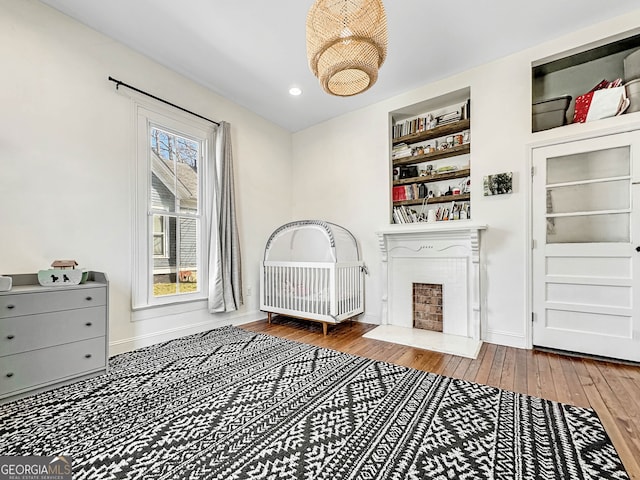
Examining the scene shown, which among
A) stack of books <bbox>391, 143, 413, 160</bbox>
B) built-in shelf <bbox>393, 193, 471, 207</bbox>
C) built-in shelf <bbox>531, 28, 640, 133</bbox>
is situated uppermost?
built-in shelf <bbox>531, 28, 640, 133</bbox>

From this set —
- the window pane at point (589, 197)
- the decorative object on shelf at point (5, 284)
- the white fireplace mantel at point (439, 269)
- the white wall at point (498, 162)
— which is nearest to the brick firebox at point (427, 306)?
the white fireplace mantel at point (439, 269)

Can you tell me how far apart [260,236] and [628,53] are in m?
4.31

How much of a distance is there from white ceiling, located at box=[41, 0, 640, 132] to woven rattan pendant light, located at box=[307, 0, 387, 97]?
80cm

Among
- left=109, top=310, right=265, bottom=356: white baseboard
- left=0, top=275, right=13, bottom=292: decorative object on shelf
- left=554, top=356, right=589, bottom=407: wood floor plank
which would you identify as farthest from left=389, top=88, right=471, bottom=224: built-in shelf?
left=0, top=275, right=13, bottom=292: decorative object on shelf

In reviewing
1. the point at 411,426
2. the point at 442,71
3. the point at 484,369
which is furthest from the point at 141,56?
the point at 484,369

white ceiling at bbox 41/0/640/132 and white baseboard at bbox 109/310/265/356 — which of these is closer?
white ceiling at bbox 41/0/640/132

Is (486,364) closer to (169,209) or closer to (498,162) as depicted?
(498,162)

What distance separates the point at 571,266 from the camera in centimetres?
257

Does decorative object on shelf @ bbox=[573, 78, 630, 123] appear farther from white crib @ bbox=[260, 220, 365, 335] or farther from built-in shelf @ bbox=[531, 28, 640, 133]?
white crib @ bbox=[260, 220, 365, 335]

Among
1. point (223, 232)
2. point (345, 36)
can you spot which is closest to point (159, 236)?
point (223, 232)

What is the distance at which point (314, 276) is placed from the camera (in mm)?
3307

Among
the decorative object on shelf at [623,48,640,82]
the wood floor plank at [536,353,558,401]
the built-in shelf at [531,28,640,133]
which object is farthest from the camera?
the built-in shelf at [531,28,640,133]

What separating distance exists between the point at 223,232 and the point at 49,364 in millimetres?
1860

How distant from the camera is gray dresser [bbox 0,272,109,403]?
1.75 meters
